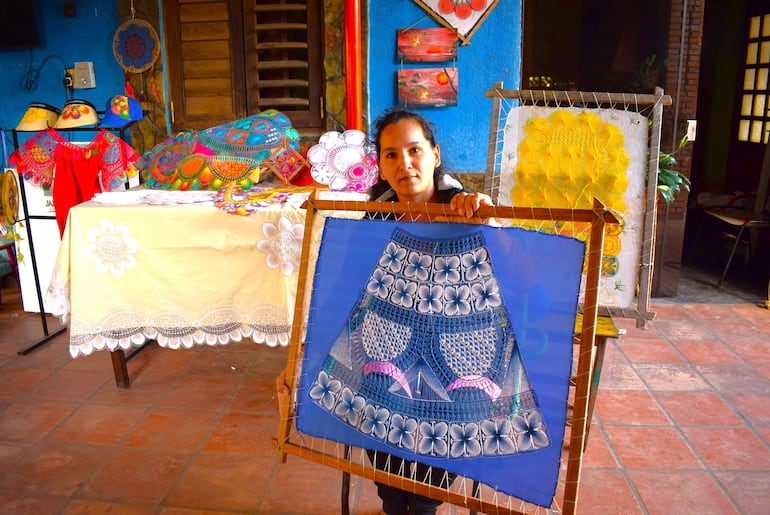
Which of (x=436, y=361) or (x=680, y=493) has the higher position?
(x=436, y=361)

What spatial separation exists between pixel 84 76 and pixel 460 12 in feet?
8.08

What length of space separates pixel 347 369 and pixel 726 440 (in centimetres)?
180

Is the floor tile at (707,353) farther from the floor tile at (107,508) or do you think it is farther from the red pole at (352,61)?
the floor tile at (107,508)

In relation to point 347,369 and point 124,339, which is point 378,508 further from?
point 124,339

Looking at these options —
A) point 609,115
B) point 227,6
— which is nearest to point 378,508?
point 609,115

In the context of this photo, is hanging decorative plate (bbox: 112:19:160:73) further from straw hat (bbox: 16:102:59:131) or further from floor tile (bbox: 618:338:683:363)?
floor tile (bbox: 618:338:683:363)

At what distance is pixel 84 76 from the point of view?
400 centimetres

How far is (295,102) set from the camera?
3883 millimetres

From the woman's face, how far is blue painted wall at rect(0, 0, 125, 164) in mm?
A: 3065

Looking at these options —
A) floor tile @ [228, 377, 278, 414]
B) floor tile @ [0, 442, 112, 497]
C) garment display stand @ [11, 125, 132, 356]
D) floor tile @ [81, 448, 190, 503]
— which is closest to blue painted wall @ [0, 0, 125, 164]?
garment display stand @ [11, 125, 132, 356]

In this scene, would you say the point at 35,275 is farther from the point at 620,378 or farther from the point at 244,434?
the point at 620,378

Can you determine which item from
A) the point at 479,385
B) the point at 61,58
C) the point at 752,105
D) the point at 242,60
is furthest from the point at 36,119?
the point at 752,105

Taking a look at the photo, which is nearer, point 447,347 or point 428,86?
point 447,347

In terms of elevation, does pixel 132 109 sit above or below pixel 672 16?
below
